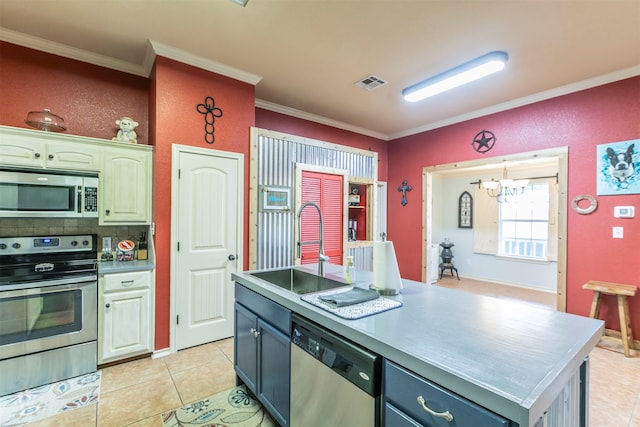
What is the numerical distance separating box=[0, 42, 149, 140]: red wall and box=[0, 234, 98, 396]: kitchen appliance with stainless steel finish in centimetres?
120

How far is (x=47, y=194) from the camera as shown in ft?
7.95

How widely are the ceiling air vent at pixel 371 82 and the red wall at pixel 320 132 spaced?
1.30 meters

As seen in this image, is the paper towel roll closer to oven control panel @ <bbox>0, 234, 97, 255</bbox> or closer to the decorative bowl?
oven control panel @ <bbox>0, 234, 97, 255</bbox>

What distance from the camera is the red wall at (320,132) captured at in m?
4.20

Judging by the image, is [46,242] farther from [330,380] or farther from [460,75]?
[460,75]

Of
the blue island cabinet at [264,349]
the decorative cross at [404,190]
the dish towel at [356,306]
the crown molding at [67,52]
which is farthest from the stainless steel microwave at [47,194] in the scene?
the decorative cross at [404,190]

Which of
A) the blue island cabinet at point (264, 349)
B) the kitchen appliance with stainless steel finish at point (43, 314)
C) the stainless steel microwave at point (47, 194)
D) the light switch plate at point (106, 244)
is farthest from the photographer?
the light switch plate at point (106, 244)

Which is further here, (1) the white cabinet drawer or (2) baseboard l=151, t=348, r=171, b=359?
(2) baseboard l=151, t=348, r=171, b=359

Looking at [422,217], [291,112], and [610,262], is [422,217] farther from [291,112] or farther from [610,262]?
[291,112]

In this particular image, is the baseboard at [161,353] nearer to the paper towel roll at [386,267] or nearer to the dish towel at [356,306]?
the dish towel at [356,306]

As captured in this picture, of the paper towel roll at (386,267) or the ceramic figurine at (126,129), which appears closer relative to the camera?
the paper towel roll at (386,267)

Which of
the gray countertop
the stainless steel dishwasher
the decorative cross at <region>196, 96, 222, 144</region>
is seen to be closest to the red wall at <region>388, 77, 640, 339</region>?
the gray countertop

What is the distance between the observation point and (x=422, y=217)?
17.0 ft

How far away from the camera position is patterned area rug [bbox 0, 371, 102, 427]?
6.36ft
